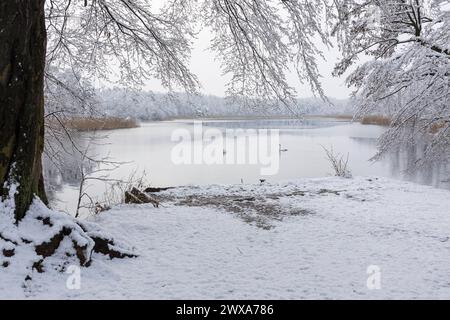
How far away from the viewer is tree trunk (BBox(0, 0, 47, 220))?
3434 mm

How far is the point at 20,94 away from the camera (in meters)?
3.54

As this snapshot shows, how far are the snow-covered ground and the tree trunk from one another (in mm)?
908

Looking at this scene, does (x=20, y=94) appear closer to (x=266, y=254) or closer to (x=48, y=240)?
(x=48, y=240)

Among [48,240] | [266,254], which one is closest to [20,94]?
[48,240]

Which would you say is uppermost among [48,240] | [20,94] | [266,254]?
[20,94]

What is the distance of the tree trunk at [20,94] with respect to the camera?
Answer: 135 inches

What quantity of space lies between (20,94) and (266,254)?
3251mm

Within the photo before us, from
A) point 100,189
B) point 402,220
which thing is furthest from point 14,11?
point 100,189

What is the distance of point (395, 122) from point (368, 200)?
9.08 ft

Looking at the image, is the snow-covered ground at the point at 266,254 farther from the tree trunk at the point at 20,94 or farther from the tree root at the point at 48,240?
the tree trunk at the point at 20,94

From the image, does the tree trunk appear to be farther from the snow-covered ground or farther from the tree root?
the snow-covered ground

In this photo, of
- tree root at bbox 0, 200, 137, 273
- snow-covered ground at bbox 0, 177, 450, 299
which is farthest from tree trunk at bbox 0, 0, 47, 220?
snow-covered ground at bbox 0, 177, 450, 299
